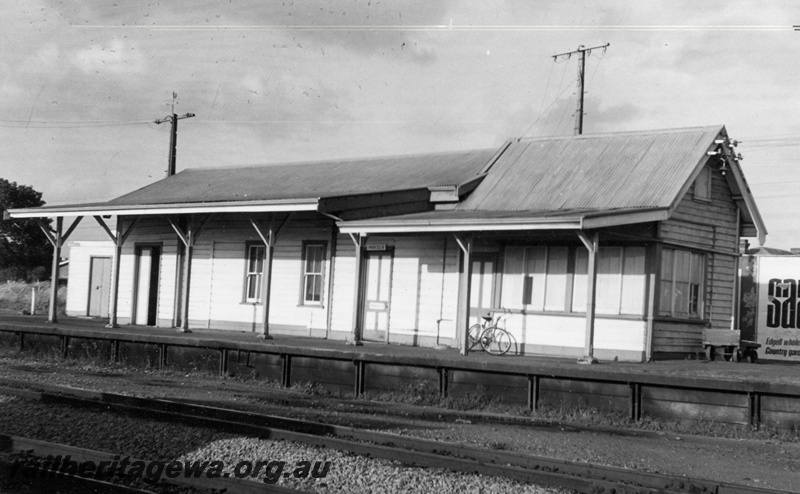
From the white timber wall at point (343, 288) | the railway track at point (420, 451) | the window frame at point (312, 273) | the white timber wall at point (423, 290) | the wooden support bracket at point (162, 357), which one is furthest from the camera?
the window frame at point (312, 273)

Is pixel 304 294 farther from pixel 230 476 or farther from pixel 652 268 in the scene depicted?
pixel 230 476

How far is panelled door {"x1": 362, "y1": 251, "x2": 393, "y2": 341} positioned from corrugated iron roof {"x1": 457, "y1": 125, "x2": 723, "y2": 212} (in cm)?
218

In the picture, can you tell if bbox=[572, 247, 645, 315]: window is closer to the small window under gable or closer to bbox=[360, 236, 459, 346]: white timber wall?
the small window under gable

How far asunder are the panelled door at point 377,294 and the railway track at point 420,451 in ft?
27.8

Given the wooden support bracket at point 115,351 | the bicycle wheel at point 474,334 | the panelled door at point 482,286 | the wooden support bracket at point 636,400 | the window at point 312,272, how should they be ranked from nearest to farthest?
the wooden support bracket at point 636,400 → the wooden support bracket at point 115,351 → the bicycle wheel at point 474,334 → the panelled door at point 482,286 → the window at point 312,272

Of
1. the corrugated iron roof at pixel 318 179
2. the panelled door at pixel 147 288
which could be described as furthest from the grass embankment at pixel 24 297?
the corrugated iron roof at pixel 318 179

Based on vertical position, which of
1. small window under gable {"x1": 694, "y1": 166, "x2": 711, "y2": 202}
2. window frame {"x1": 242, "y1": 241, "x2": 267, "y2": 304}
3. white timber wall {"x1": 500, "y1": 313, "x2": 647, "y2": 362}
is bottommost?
white timber wall {"x1": 500, "y1": 313, "x2": 647, "y2": 362}

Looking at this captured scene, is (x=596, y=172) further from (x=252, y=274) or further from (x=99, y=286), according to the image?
(x=99, y=286)

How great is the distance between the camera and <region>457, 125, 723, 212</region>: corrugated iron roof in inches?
682

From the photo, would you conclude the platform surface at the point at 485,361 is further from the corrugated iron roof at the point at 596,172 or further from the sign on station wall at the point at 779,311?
the sign on station wall at the point at 779,311

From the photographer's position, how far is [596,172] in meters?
18.8

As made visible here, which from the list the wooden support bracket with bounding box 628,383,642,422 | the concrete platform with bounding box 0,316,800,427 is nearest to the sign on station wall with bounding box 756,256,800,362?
the concrete platform with bounding box 0,316,800,427

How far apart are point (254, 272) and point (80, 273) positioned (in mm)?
9136

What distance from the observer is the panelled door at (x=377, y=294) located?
19672 mm
